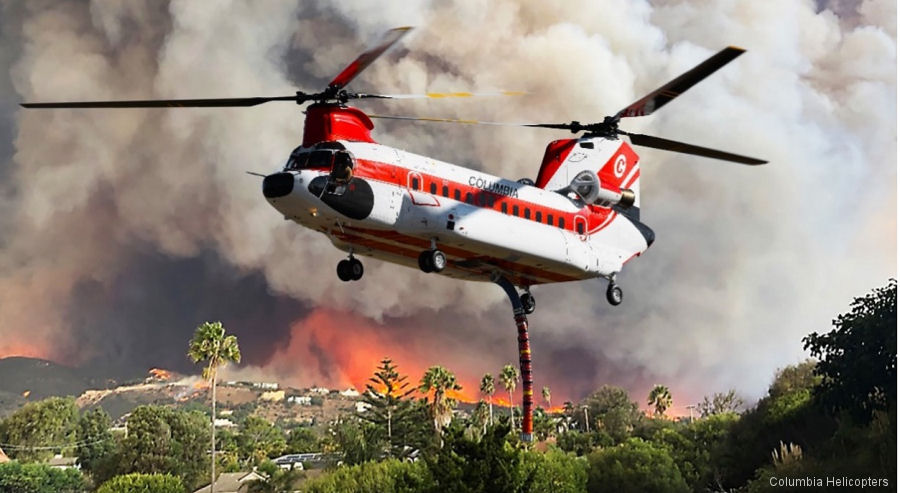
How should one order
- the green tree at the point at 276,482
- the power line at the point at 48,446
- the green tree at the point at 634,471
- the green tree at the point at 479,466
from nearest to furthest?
the green tree at the point at 479,466 → the green tree at the point at 634,471 → the green tree at the point at 276,482 → the power line at the point at 48,446

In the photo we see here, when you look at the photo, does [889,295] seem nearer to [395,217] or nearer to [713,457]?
[713,457]

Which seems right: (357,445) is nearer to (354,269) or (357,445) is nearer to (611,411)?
(354,269)

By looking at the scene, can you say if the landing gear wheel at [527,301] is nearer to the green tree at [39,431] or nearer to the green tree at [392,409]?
the green tree at [392,409]

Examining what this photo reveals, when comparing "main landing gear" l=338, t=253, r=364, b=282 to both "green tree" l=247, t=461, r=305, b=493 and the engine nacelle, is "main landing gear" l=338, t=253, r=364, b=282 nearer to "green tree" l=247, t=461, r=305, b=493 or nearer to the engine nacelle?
the engine nacelle

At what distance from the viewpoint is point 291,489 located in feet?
308

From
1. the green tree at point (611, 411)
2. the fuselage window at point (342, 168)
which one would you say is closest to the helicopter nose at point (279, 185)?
the fuselage window at point (342, 168)

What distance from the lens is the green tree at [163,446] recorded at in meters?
132

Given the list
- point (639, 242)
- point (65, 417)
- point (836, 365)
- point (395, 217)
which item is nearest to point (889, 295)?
point (836, 365)

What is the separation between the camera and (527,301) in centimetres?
4269

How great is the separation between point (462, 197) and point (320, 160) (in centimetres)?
615

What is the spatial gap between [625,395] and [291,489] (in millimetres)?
91456

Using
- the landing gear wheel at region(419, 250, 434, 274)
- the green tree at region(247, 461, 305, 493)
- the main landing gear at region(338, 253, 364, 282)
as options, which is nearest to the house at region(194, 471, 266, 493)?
the green tree at region(247, 461, 305, 493)

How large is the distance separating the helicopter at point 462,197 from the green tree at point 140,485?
59.4m

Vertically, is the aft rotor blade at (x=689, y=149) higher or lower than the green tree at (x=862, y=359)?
higher
